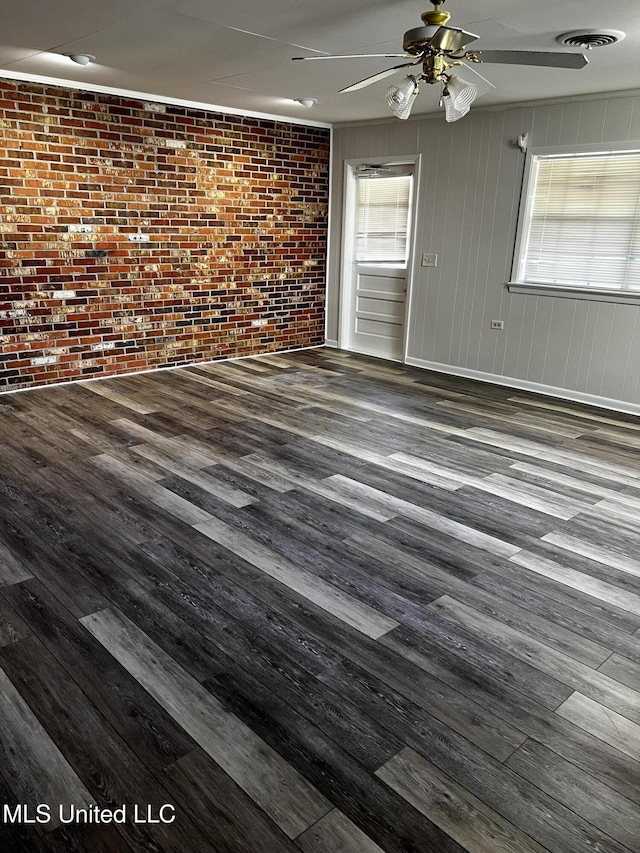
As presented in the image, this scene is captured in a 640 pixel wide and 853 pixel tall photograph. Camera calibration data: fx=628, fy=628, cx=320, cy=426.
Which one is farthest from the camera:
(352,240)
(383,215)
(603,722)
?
(352,240)

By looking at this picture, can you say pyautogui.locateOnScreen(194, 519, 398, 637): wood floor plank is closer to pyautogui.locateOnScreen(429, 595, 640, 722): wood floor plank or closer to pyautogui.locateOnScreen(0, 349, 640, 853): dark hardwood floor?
pyautogui.locateOnScreen(0, 349, 640, 853): dark hardwood floor

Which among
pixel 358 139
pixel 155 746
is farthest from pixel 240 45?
pixel 155 746

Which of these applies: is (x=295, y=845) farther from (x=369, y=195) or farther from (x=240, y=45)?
(x=369, y=195)

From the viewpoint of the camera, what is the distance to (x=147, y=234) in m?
5.74

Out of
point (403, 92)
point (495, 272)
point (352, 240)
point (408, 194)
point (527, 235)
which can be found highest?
point (403, 92)

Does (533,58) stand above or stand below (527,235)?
above

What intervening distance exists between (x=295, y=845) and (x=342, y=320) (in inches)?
246

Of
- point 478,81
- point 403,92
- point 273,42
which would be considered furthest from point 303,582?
point 273,42

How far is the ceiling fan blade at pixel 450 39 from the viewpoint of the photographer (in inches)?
96.6

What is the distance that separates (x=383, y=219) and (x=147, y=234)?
2527mm

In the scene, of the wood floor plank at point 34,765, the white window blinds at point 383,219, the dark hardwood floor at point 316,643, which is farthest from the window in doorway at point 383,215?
the wood floor plank at point 34,765

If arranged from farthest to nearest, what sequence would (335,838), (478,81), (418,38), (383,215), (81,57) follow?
(383,215) → (81,57) → (478,81) → (418,38) → (335,838)

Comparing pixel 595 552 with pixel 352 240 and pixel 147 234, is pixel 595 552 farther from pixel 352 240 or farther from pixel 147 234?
pixel 352 240

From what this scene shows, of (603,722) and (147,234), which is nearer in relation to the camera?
(603,722)
